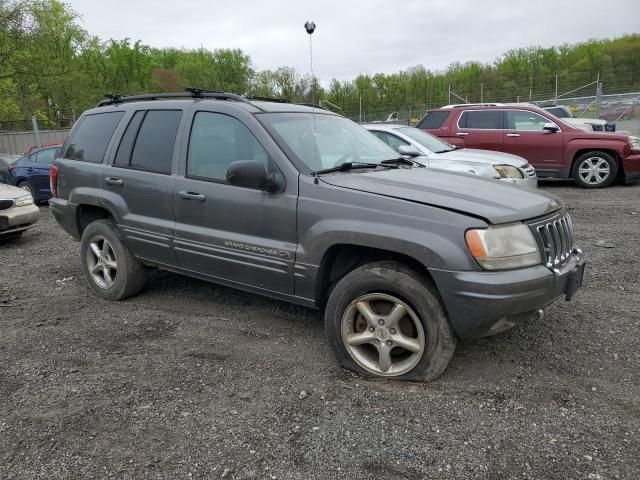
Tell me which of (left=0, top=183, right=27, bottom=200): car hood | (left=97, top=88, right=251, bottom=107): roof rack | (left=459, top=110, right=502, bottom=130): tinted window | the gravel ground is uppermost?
(left=97, top=88, right=251, bottom=107): roof rack

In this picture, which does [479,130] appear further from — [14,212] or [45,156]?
[45,156]

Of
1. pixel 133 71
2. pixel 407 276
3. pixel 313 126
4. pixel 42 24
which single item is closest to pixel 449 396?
pixel 407 276

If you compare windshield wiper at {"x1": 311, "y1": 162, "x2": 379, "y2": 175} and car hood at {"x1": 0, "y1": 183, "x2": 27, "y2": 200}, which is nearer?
windshield wiper at {"x1": 311, "y1": 162, "x2": 379, "y2": 175}

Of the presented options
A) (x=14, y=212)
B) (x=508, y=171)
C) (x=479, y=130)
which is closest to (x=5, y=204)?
(x=14, y=212)

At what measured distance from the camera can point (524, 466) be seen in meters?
2.54

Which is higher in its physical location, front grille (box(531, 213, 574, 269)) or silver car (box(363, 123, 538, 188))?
silver car (box(363, 123, 538, 188))

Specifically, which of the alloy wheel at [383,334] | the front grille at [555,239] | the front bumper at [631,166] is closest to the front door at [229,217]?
the alloy wheel at [383,334]

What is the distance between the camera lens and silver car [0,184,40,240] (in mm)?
7891

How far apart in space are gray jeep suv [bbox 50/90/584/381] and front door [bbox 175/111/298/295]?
11mm

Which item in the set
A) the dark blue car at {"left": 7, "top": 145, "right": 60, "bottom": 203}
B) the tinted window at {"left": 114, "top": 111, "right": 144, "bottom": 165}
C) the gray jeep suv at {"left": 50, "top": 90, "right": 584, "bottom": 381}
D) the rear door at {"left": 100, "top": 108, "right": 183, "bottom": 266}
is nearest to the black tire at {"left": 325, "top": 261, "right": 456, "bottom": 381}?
the gray jeep suv at {"left": 50, "top": 90, "right": 584, "bottom": 381}

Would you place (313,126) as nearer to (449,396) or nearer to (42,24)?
(449,396)

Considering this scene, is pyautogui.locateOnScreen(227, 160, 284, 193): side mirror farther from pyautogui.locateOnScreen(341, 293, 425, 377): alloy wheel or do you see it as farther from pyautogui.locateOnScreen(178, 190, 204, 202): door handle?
pyautogui.locateOnScreen(341, 293, 425, 377): alloy wheel

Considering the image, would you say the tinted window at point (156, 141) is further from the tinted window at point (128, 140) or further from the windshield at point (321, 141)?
the windshield at point (321, 141)

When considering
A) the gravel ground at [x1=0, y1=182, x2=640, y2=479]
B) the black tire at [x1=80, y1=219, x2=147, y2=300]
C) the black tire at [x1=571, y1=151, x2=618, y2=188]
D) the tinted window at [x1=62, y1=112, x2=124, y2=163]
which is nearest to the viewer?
the gravel ground at [x1=0, y1=182, x2=640, y2=479]
